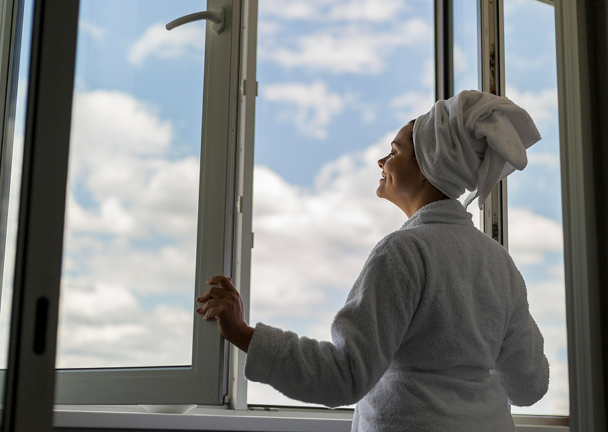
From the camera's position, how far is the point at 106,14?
130 cm

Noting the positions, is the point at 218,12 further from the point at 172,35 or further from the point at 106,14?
the point at 106,14

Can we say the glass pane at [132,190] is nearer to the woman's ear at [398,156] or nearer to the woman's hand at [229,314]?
the woman's hand at [229,314]

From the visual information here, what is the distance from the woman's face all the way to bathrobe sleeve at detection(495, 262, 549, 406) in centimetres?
24

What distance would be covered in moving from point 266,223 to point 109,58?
61 cm

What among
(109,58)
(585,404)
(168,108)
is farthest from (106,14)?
(585,404)

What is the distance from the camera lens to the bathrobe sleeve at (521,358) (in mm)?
1057

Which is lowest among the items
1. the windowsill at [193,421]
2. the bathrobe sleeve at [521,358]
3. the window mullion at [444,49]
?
the windowsill at [193,421]

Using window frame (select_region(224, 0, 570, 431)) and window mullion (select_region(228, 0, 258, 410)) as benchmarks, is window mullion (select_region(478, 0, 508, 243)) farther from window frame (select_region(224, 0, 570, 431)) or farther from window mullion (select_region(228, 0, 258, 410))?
window mullion (select_region(228, 0, 258, 410))

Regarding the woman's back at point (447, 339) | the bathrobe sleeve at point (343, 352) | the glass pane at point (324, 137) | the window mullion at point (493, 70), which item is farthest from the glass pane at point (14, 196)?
the window mullion at point (493, 70)

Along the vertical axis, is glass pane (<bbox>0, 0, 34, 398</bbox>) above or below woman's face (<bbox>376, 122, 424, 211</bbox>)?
below

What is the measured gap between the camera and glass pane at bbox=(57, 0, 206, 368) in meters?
1.26

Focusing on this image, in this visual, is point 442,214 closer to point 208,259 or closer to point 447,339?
point 447,339

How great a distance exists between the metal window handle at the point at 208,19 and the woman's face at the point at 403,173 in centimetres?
56

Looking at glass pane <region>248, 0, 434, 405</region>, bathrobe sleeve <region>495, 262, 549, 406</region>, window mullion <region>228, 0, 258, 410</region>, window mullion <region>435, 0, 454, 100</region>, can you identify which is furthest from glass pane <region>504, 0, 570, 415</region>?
window mullion <region>228, 0, 258, 410</region>
